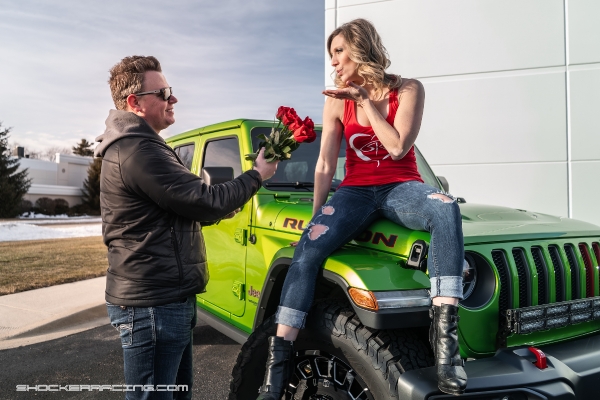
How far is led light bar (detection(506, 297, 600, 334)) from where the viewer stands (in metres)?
2.23

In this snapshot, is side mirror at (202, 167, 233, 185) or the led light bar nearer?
the led light bar

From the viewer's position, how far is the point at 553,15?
7.29 metres

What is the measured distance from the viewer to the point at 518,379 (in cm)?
196

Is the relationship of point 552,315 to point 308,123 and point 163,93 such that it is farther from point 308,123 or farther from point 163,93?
point 163,93

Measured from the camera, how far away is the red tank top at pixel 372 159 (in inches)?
100

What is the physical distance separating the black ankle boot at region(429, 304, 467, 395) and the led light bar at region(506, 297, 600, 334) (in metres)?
0.46

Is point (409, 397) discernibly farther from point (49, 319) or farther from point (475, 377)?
point (49, 319)

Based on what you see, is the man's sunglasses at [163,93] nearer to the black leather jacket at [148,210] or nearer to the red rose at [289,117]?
the black leather jacket at [148,210]

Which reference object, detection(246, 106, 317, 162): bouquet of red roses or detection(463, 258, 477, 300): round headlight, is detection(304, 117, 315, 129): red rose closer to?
detection(246, 106, 317, 162): bouquet of red roses

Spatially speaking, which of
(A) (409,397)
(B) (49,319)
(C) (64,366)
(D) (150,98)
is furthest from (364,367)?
(B) (49,319)

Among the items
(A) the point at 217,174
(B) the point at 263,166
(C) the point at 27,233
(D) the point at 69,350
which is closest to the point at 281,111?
(B) the point at 263,166

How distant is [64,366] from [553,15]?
7.97 meters

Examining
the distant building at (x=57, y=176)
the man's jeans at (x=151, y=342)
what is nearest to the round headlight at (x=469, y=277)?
the man's jeans at (x=151, y=342)

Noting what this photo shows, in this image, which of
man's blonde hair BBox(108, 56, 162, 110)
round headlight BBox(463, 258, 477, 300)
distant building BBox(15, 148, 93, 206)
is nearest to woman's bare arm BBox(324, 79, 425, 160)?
round headlight BBox(463, 258, 477, 300)
